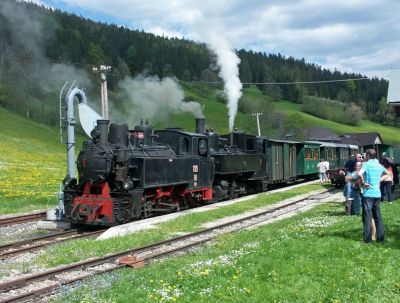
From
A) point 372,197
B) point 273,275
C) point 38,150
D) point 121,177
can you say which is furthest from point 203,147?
point 38,150

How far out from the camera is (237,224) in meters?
15.5

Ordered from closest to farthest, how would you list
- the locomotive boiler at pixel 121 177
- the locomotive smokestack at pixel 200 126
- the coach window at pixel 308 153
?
1. the locomotive boiler at pixel 121 177
2. the locomotive smokestack at pixel 200 126
3. the coach window at pixel 308 153

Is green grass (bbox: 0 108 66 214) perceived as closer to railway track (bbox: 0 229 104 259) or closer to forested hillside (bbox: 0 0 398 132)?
forested hillside (bbox: 0 0 398 132)

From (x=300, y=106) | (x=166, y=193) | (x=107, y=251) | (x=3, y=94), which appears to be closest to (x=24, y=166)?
(x=166, y=193)

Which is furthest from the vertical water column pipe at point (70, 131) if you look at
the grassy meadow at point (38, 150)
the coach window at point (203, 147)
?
the coach window at point (203, 147)

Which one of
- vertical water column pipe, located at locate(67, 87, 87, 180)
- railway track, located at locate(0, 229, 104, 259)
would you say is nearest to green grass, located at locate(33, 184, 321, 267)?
railway track, located at locate(0, 229, 104, 259)

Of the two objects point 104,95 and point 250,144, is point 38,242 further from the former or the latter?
point 250,144

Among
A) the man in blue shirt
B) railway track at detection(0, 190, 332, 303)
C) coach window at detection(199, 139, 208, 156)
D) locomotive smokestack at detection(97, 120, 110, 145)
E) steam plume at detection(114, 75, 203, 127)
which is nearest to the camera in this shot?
railway track at detection(0, 190, 332, 303)

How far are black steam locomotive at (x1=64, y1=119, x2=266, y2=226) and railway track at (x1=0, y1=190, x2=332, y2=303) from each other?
2577 mm

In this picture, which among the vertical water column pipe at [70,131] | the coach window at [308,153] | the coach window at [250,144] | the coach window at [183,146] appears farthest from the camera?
the coach window at [308,153]

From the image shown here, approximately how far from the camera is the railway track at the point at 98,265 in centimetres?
794

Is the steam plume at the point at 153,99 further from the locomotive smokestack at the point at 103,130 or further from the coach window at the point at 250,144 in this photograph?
the locomotive smokestack at the point at 103,130

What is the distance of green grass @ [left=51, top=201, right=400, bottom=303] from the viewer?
21.5ft

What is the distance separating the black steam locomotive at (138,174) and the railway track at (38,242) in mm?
431
